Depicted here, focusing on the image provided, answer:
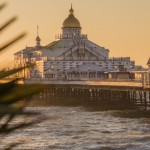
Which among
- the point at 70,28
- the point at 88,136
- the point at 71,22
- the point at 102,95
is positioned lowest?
the point at 88,136

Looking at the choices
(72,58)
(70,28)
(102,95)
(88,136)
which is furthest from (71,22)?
Result: (88,136)

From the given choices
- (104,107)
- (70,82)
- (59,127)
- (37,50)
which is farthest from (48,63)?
(59,127)

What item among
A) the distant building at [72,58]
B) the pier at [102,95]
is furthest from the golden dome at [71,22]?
the pier at [102,95]

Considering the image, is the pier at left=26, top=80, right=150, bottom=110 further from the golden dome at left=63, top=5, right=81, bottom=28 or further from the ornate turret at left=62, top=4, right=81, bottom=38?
the golden dome at left=63, top=5, right=81, bottom=28

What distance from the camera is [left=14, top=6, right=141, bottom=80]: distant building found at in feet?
409

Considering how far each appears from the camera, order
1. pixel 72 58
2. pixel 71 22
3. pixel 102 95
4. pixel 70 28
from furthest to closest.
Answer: pixel 71 22 < pixel 70 28 < pixel 72 58 < pixel 102 95

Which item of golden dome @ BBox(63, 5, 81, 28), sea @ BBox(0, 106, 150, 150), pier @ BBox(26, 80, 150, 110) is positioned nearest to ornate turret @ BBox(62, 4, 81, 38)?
golden dome @ BBox(63, 5, 81, 28)

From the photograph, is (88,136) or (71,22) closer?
(88,136)

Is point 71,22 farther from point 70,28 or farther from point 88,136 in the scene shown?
point 88,136

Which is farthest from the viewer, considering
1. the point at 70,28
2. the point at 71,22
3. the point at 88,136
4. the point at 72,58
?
the point at 71,22

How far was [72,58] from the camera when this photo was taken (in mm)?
133125

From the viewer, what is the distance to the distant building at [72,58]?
409 ft

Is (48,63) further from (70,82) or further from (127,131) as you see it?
(127,131)

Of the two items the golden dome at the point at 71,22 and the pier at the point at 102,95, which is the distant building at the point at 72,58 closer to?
the golden dome at the point at 71,22
